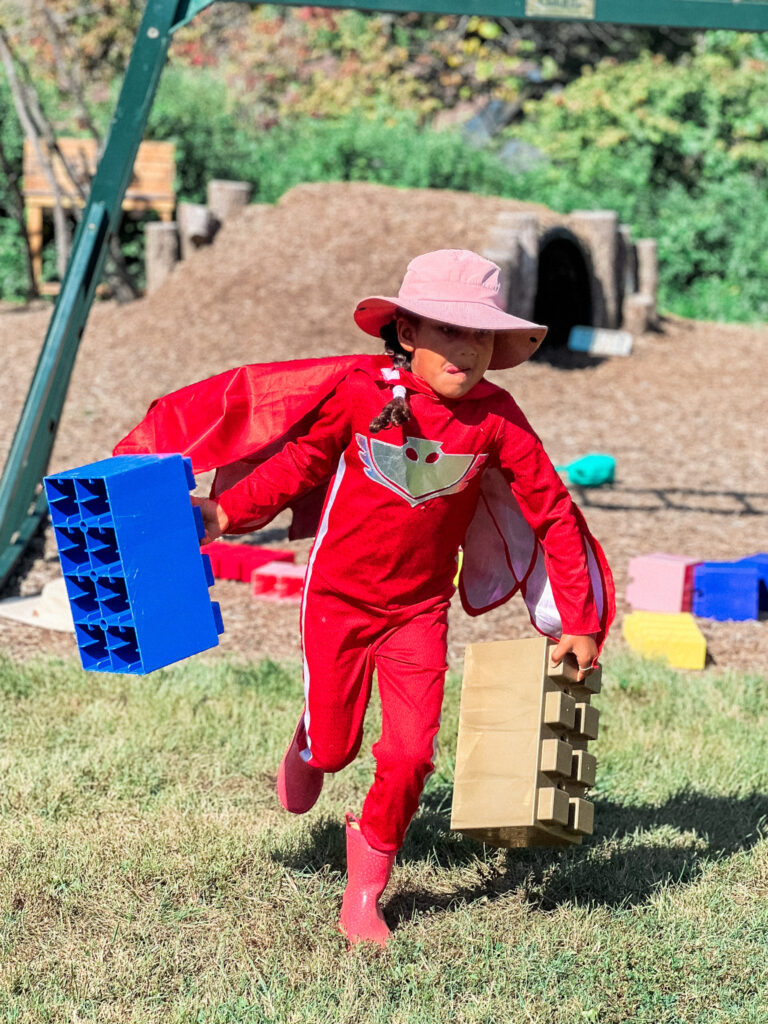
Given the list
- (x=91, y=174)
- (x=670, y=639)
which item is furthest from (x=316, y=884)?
(x=91, y=174)

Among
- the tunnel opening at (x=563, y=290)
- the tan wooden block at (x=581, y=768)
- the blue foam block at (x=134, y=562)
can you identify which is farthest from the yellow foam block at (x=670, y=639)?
the tunnel opening at (x=563, y=290)

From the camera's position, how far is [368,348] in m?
Result: 9.86

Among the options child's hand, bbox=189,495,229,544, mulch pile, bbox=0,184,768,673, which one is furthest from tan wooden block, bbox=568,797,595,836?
mulch pile, bbox=0,184,768,673

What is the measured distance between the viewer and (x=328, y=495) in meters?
3.25

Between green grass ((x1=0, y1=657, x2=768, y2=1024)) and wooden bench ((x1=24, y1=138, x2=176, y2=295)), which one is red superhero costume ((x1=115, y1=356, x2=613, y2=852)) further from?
wooden bench ((x1=24, y1=138, x2=176, y2=295))

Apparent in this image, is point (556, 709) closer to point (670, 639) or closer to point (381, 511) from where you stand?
point (381, 511)

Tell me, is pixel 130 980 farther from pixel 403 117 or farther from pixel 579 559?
pixel 403 117

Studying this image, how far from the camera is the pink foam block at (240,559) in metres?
6.36

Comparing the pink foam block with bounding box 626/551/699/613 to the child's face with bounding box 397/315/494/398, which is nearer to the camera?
the child's face with bounding box 397/315/494/398

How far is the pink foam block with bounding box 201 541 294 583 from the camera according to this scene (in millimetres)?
6363

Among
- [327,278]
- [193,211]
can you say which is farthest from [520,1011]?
[193,211]

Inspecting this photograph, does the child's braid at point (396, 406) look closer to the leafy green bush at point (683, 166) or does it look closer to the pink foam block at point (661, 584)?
the pink foam block at point (661, 584)

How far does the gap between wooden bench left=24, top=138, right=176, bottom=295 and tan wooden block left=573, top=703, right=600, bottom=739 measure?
34.3 feet

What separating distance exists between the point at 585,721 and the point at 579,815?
9.2 inches
